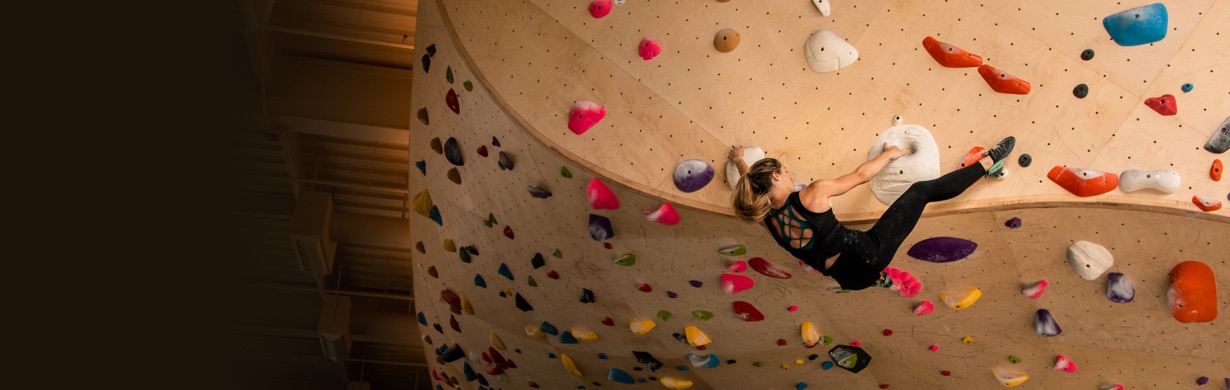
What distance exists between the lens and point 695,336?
6.23m

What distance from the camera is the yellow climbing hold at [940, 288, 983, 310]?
5207mm

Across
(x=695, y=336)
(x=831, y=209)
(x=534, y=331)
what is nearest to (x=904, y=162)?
(x=831, y=209)

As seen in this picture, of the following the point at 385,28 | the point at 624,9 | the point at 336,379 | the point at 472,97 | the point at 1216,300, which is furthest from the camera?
the point at 336,379

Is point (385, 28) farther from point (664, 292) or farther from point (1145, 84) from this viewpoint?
point (1145, 84)

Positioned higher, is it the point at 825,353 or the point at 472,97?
the point at 472,97

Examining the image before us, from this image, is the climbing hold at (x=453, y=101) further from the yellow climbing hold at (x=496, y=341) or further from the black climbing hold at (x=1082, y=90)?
the black climbing hold at (x=1082, y=90)

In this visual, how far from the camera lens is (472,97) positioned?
5.65 m

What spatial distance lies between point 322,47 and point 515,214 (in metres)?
4.51

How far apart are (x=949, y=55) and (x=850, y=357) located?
6.50 ft

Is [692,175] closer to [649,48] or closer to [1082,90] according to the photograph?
[649,48]

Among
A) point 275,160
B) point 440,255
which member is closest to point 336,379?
point 275,160

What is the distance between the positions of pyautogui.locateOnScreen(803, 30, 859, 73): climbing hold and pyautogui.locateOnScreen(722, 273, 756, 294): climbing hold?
1.26 meters

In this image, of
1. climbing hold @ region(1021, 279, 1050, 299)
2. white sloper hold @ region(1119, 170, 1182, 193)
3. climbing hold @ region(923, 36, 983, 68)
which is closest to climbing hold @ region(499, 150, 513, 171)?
climbing hold @ region(923, 36, 983, 68)

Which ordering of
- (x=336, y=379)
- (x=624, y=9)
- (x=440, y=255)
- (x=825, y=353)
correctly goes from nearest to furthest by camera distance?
(x=624, y=9) < (x=825, y=353) < (x=440, y=255) < (x=336, y=379)
